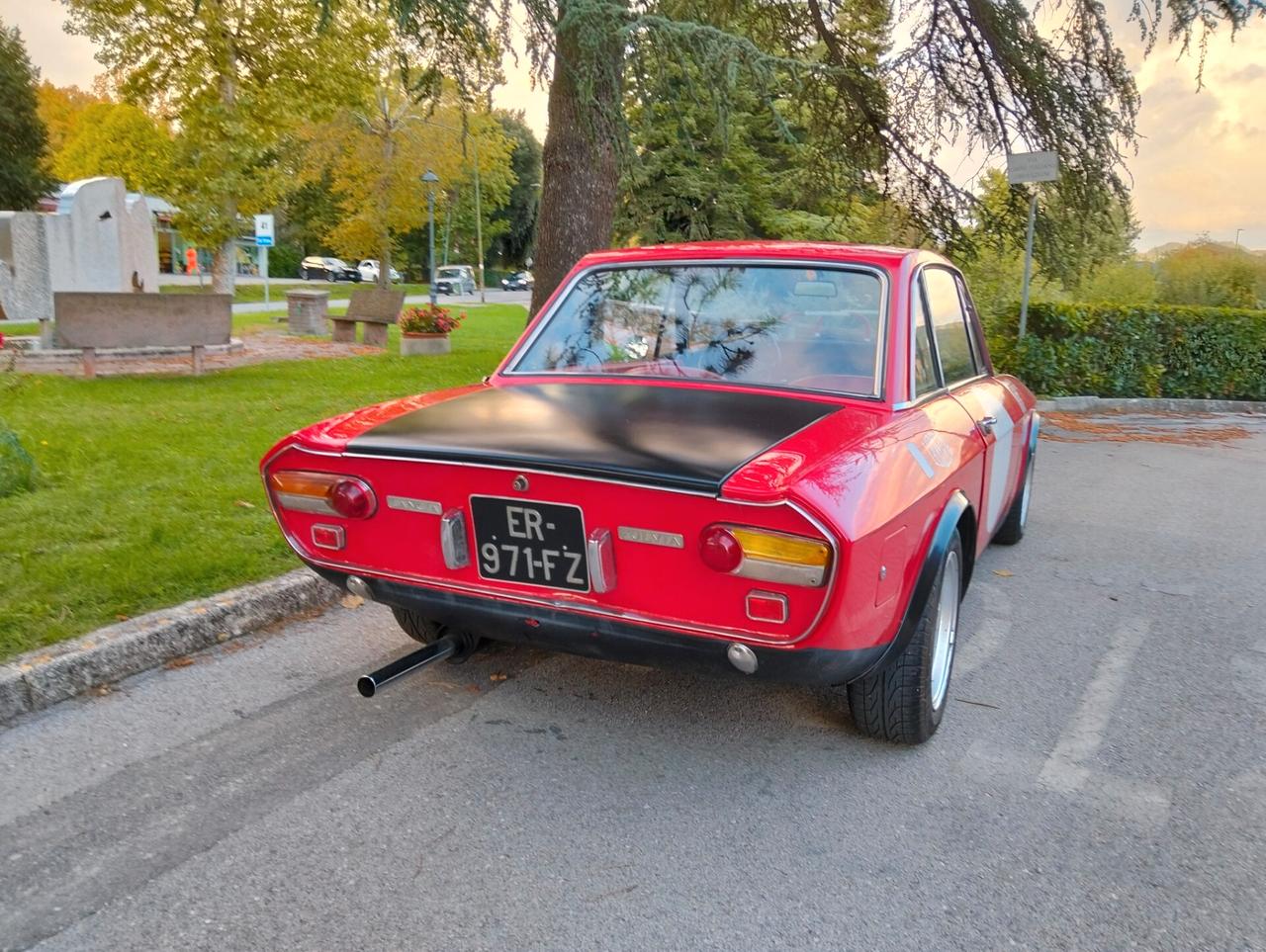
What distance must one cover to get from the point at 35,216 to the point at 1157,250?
19.4 metres

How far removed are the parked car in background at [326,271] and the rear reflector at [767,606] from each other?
57.1 meters

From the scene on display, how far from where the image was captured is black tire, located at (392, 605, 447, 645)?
3.86 meters

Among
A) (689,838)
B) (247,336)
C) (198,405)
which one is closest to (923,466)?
(689,838)

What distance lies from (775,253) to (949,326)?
95 centimetres

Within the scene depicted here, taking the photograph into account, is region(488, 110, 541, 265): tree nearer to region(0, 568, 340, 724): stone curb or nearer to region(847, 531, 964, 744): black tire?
region(0, 568, 340, 724): stone curb

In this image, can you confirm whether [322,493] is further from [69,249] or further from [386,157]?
[386,157]

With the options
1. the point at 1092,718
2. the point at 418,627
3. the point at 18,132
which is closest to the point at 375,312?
the point at 418,627

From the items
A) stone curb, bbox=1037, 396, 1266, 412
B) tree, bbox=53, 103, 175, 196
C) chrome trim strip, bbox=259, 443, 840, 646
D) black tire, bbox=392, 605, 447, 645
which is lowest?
stone curb, bbox=1037, 396, 1266, 412

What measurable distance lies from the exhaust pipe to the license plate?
411mm

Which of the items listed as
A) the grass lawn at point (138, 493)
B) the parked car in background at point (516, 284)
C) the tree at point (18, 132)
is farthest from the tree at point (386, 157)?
the parked car in background at point (516, 284)

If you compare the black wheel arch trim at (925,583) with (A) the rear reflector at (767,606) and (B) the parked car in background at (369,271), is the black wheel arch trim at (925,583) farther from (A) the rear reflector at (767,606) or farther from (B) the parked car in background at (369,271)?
(B) the parked car in background at (369,271)

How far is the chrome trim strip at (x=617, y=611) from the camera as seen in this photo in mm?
2404

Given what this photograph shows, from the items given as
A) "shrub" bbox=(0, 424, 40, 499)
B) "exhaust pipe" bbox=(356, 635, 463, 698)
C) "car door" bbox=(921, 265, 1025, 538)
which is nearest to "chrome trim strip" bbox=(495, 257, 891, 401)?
"car door" bbox=(921, 265, 1025, 538)

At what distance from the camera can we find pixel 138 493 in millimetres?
5609
